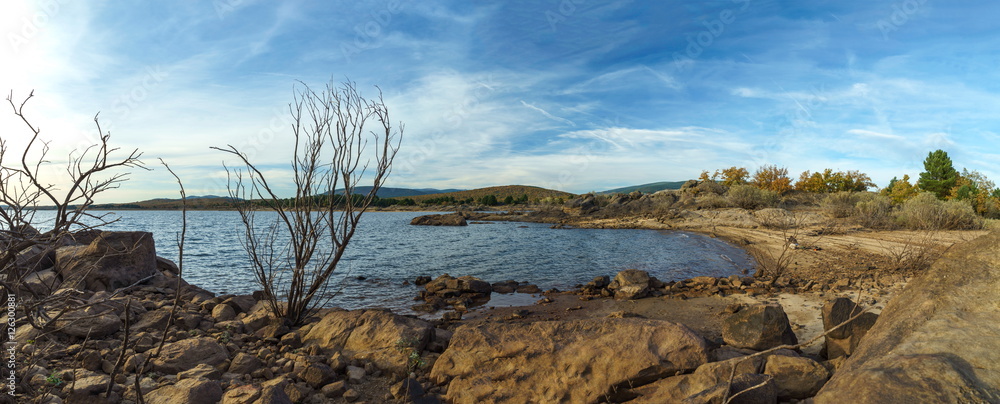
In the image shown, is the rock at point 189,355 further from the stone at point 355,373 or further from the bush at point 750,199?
the bush at point 750,199

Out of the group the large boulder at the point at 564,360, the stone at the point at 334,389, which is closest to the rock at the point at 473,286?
the large boulder at the point at 564,360

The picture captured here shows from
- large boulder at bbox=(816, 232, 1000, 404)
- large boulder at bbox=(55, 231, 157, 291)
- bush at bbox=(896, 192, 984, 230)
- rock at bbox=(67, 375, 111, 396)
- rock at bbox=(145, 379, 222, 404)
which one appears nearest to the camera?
large boulder at bbox=(816, 232, 1000, 404)

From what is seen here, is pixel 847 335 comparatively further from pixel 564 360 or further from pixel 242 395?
pixel 242 395

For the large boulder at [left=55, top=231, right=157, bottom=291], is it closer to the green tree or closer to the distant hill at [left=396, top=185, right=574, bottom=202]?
the green tree

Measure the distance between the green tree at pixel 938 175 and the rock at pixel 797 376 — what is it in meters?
44.3

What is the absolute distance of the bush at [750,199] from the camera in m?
34.9

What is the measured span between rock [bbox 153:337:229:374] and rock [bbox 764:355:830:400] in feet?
18.5

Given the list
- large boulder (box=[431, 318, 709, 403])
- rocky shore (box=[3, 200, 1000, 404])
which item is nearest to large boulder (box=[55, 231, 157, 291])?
rocky shore (box=[3, 200, 1000, 404])

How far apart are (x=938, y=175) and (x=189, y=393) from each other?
170 feet

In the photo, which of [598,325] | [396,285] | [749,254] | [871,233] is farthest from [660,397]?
[871,233]

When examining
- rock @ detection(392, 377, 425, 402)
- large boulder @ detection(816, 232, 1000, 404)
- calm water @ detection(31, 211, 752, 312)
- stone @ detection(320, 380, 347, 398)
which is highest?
large boulder @ detection(816, 232, 1000, 404)

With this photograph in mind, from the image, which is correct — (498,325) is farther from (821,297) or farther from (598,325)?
(821,297)

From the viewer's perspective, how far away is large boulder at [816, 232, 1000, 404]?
2451 mm

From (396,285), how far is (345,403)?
8.77 metres
